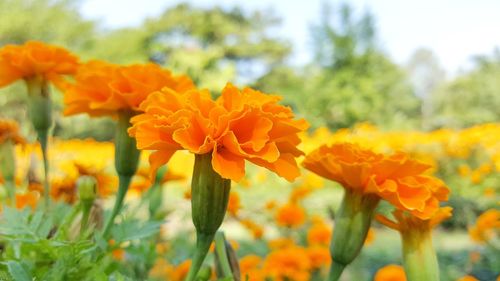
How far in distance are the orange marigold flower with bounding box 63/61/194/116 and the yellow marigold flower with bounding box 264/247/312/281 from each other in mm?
669

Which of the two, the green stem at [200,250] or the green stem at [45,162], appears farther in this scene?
the green stem at [45,162]

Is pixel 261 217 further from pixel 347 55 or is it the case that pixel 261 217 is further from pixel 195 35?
pixel 195 35

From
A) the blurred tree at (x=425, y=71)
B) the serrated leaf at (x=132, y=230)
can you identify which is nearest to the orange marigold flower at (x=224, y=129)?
the serrated leaf at (x=132, y=230)

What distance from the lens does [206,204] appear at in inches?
24.8

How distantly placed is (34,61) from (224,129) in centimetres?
49

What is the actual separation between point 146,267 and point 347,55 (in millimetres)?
15463

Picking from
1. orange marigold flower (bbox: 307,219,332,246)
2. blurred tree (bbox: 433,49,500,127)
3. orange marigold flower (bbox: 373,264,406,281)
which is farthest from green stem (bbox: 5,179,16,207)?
blurred tree (bbox: 433,49,500,127)

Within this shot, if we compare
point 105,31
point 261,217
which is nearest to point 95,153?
point 261,217

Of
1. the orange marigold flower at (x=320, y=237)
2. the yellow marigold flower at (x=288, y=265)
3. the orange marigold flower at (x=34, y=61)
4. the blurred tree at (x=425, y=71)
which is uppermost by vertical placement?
the blurred tree at (x=425, y=71)

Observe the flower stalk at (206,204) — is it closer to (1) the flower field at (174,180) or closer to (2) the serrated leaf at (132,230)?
(1) the flower field at (174,180)

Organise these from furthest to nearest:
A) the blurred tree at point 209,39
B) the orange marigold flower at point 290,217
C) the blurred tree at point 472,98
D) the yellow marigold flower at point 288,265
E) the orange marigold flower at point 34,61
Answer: the blurred tree at point 209,39 → the blurred tree at point 472,98 → the orange marigold flower at point 290,217 → the yellow marigold flower at point 288,265 → the orange marigold flower at point 34,61

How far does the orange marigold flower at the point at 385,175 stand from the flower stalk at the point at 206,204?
0.13 meters

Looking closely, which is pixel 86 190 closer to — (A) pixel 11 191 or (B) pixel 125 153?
(B) pixel 125 153

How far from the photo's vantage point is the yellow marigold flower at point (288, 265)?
1373 mm
